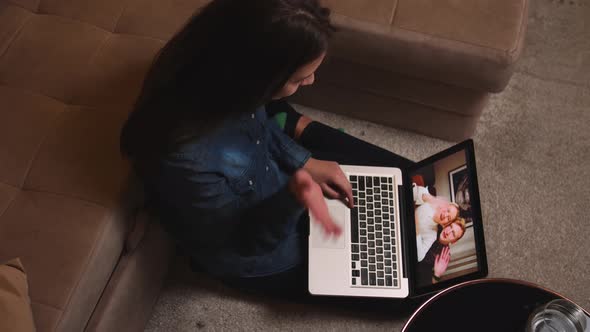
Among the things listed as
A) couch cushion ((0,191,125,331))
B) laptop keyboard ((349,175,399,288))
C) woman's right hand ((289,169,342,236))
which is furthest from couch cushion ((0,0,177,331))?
laptop keyboard ((349,175,399,288))

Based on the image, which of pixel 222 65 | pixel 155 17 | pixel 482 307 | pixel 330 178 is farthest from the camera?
pixel 155 17

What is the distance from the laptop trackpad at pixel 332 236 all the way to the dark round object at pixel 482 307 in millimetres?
305

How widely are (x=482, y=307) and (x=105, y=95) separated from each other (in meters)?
0.95

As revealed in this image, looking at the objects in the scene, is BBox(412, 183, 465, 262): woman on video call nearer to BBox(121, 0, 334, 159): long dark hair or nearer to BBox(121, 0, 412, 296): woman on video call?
BBox(121, 0, 412, 296): woman on video call

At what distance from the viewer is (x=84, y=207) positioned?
1.04 m

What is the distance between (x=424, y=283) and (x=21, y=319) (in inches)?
32.0

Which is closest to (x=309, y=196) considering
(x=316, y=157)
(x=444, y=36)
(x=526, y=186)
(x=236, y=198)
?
(x=236, y=198)

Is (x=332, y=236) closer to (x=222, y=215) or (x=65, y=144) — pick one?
(x=222, y=215)

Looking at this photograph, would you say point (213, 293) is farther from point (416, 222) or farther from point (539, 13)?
point (539, 13)

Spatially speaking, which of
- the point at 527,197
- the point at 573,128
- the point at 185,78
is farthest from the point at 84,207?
the point at 573,128

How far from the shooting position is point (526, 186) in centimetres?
158

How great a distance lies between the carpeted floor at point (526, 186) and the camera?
55.4 inches

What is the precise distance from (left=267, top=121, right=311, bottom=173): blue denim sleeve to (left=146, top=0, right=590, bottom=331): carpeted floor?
1.48 feet

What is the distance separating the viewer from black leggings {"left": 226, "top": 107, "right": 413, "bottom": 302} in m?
1.21
